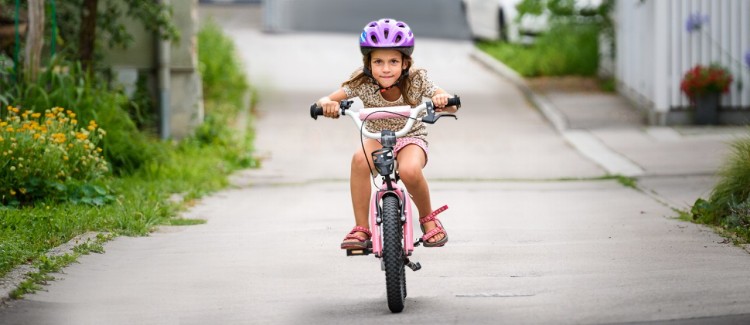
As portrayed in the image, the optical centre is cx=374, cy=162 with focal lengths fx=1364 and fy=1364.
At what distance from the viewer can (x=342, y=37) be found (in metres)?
26.4

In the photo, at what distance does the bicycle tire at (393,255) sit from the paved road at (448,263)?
0.38ft

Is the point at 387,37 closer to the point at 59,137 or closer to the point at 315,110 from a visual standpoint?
the point at 315,110

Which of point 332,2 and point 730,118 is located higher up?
point 332,2

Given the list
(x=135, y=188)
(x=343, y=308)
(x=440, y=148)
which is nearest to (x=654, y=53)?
(x=440, y=148)

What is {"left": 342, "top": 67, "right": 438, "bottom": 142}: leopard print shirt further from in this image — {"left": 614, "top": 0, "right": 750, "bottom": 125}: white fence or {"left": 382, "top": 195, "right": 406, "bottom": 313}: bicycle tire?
{"left": 614, "top": 0, "right": 750, "bottom": 125}: white fence

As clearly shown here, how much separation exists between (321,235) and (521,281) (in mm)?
2465

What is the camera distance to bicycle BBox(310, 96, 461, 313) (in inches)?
270

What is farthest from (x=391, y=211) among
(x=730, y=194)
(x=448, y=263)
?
(x=730, y=194)

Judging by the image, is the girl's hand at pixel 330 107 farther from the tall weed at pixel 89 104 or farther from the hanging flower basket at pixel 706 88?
the hanging flower basket at pixel 706 88

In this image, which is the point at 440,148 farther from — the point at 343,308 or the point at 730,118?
the point at 343,308

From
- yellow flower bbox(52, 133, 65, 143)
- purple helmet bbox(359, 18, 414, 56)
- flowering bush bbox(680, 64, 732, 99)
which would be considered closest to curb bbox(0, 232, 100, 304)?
yellow flower bbox(52, 133, 65, 143)

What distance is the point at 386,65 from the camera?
24.9 ft

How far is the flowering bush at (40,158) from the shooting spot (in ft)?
35.0

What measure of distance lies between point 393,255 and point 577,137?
10.4m
